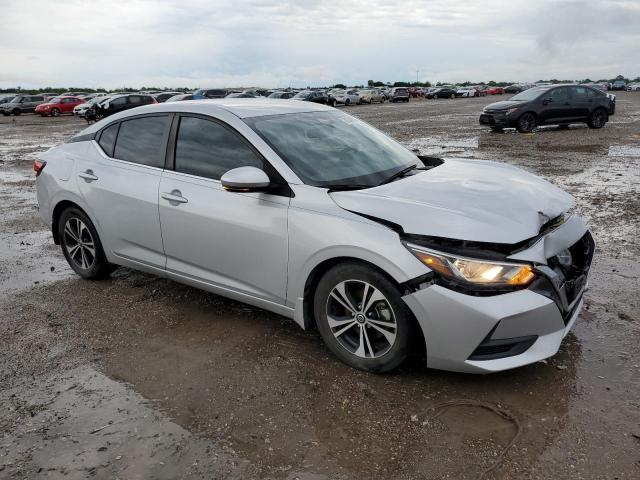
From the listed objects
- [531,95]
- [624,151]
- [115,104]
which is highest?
[531,95]

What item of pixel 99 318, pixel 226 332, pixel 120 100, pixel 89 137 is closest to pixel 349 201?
pixel 226 332

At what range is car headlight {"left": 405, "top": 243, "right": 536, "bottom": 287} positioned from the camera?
305 cm

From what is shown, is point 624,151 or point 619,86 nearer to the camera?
point 624,151

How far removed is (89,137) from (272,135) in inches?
84.8

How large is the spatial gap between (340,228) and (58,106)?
43231 mm

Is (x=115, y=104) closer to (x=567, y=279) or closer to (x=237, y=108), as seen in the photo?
(x=237, y=108)

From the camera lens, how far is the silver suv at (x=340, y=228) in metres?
3.11

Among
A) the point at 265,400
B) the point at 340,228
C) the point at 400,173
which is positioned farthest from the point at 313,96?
the point at 265,400

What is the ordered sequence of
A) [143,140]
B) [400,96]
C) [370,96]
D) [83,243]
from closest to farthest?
[143,140], [83,243], [370,96], [400,96]

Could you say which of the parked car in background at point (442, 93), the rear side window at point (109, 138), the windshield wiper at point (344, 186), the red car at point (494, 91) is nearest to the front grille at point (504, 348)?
the windshield wiper at point (344, 186)

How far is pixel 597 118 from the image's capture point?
19828 millimetres

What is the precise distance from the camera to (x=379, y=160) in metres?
4.27

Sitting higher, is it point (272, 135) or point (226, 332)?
point (272, 135)

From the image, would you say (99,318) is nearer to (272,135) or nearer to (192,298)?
(192,298)
